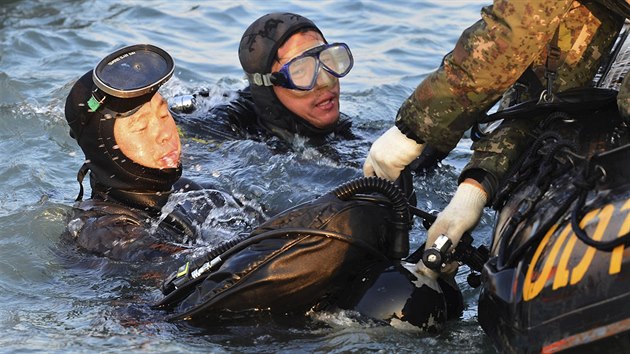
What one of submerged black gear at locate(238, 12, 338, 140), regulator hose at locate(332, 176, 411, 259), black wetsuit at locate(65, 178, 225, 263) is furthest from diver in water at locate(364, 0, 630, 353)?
submerged black gear at locate(238, 12, 338, 140)

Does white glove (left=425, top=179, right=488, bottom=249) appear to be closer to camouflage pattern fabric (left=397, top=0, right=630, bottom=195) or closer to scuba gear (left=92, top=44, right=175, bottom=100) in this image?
camouflage pattern fabric (left=397, top=0, right=630, bottom=195)

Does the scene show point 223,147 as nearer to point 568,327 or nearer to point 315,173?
point 315,173

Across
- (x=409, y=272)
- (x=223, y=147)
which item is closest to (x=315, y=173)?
(x=223, y=147)

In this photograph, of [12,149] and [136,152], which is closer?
[136,152]

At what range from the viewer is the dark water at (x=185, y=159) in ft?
12.6

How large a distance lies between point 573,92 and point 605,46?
1.29 ft

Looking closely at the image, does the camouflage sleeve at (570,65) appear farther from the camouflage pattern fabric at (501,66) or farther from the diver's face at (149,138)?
the diver's face at (149,138)

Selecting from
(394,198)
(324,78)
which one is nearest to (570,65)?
(394,198)

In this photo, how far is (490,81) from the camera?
362 centimetres

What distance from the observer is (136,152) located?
15.5 ft

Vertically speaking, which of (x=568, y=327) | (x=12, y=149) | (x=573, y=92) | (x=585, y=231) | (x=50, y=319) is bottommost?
(x=12, y=149)

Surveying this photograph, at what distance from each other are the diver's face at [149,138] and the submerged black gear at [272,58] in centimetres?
181

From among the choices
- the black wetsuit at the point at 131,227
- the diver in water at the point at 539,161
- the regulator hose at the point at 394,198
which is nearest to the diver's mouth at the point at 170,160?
the black wetsuit at the point at 131,227

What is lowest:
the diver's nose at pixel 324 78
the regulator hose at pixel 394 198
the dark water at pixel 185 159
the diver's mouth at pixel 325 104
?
the dark water at pixel 185 159
